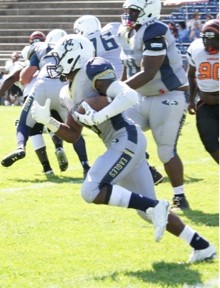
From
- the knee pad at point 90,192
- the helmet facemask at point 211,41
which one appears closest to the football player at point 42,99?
the helmet facemask at point 211,41

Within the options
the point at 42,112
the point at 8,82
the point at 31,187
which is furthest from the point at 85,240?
the point at 8,82

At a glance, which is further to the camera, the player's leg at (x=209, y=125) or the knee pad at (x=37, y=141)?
the knee pad at (x=37, y=141)

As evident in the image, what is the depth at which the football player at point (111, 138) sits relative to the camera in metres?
4.91

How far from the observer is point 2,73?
22266mm

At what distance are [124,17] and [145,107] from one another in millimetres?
709

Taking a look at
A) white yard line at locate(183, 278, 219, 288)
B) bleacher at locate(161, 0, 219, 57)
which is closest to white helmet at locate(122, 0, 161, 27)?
white yard line at locate(183, 278, 219, 288)

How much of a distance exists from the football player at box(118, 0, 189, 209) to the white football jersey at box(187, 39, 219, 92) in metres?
0.18

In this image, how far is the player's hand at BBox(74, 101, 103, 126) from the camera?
4.96 meters

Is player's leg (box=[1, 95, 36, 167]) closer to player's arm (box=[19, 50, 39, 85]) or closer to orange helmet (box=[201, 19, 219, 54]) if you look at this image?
player's arm (box=[19, 50, 39, 85])

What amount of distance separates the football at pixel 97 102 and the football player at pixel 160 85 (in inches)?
51.0

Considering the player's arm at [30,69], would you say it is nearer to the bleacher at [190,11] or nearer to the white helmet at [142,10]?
the white helmet at [142,10]

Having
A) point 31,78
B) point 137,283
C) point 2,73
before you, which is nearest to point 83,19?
point 31,78

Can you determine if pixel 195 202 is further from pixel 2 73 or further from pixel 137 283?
pixel 2 73

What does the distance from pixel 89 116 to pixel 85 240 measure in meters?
1.07
